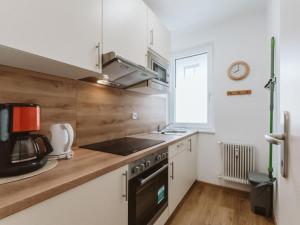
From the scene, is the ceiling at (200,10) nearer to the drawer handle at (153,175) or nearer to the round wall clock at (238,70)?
the round wall clock at (238,70)

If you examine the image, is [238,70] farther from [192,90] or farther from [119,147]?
[119,147]

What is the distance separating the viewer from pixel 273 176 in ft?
5.77

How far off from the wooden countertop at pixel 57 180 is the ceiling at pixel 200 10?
1.87 metres

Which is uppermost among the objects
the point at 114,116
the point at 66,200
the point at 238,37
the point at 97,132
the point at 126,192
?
the point at 238,37

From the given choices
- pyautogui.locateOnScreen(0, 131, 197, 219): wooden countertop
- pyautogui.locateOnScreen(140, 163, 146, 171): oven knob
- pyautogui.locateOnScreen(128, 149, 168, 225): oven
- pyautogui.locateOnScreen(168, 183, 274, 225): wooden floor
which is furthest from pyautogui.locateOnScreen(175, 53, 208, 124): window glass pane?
pyautogui.locateOnScreen(0, 131, 197, 219): wooden countertop

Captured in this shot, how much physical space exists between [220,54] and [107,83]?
1763 mm

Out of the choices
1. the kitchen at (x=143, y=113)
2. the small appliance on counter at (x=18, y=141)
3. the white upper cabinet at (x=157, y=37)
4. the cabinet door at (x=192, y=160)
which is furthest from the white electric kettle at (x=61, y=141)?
the cabinet door at (x=192, y=160)

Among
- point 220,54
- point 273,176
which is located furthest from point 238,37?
point 273,176

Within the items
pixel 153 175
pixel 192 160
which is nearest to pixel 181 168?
pixel 192 160

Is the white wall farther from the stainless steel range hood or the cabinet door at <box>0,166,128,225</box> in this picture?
the cabinet door at <box>0,166,128,225</box>

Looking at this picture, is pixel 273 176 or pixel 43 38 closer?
pixel 43 38

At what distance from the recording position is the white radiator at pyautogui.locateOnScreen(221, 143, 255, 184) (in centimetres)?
207

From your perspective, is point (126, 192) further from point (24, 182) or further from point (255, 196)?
point (255, 196)

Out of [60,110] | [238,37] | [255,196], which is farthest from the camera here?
[238,37]
